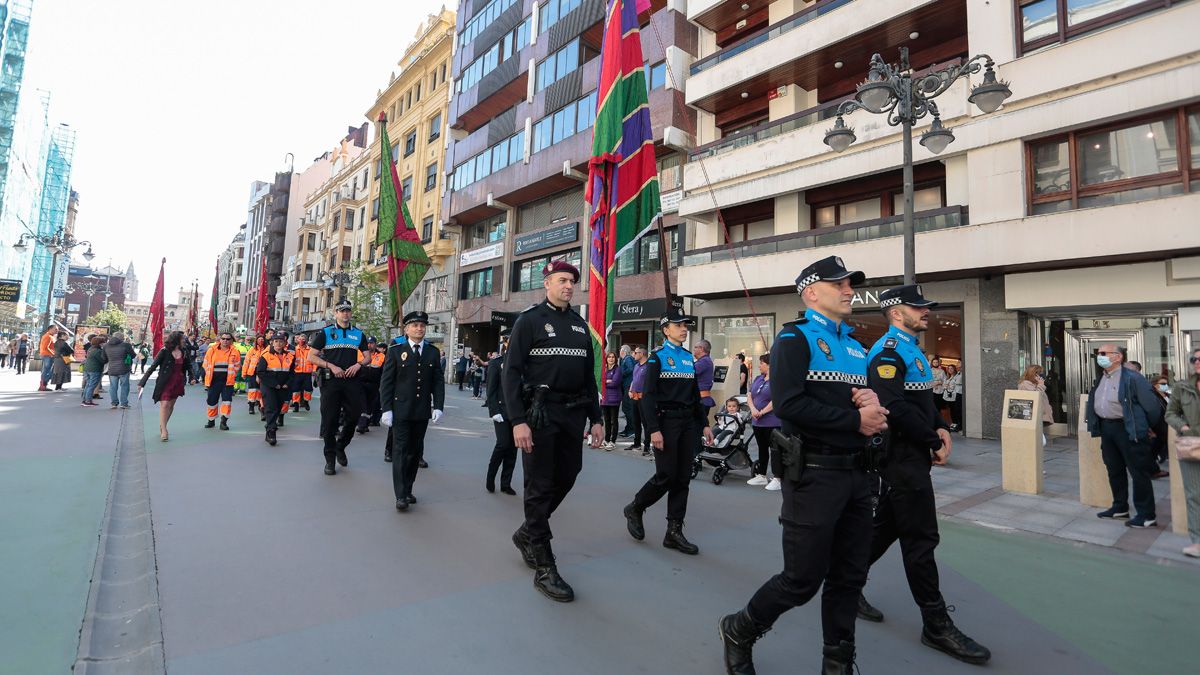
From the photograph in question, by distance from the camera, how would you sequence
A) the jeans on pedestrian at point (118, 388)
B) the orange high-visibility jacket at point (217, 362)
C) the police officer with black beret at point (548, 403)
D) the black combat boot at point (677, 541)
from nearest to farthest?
1. the police officer with black beret at point (548, 403)
2. the black combat boot at point (677, 541)
3. the orange high-visibility jacket at point (217, 362)
4. the jeans on pedestrian at point (118, 388)

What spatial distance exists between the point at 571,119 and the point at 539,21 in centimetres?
715

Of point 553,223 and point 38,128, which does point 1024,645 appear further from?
point 38,128

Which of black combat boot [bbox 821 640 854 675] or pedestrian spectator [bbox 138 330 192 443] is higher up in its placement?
pedestrian spectator [bbox 138 330 192 443]

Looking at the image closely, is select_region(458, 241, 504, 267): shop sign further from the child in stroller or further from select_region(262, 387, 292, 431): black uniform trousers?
the child in stroller

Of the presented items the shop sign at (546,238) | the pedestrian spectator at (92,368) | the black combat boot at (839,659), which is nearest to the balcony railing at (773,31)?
the shop sign at (546,238)

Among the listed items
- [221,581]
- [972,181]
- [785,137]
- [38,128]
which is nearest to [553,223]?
[785,137]

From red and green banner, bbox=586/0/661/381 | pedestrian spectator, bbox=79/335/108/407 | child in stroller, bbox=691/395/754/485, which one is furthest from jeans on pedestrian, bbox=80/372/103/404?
child in stroller, bbox=691/395/754/485

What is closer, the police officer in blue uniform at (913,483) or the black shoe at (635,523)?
the police officer in blue uniform at (913,483)

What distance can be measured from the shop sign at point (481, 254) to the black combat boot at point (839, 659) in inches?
1166

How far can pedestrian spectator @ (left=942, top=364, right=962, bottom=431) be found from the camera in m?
14.7

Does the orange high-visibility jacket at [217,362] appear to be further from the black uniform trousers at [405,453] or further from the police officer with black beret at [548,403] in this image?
the police officer with black beret at [548,403]

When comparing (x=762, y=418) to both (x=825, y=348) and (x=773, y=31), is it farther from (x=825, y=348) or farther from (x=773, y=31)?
(x=773, y=31)

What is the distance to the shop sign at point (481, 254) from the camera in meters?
31.2

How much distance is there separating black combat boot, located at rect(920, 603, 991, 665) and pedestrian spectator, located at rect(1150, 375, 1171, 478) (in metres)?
4.76
